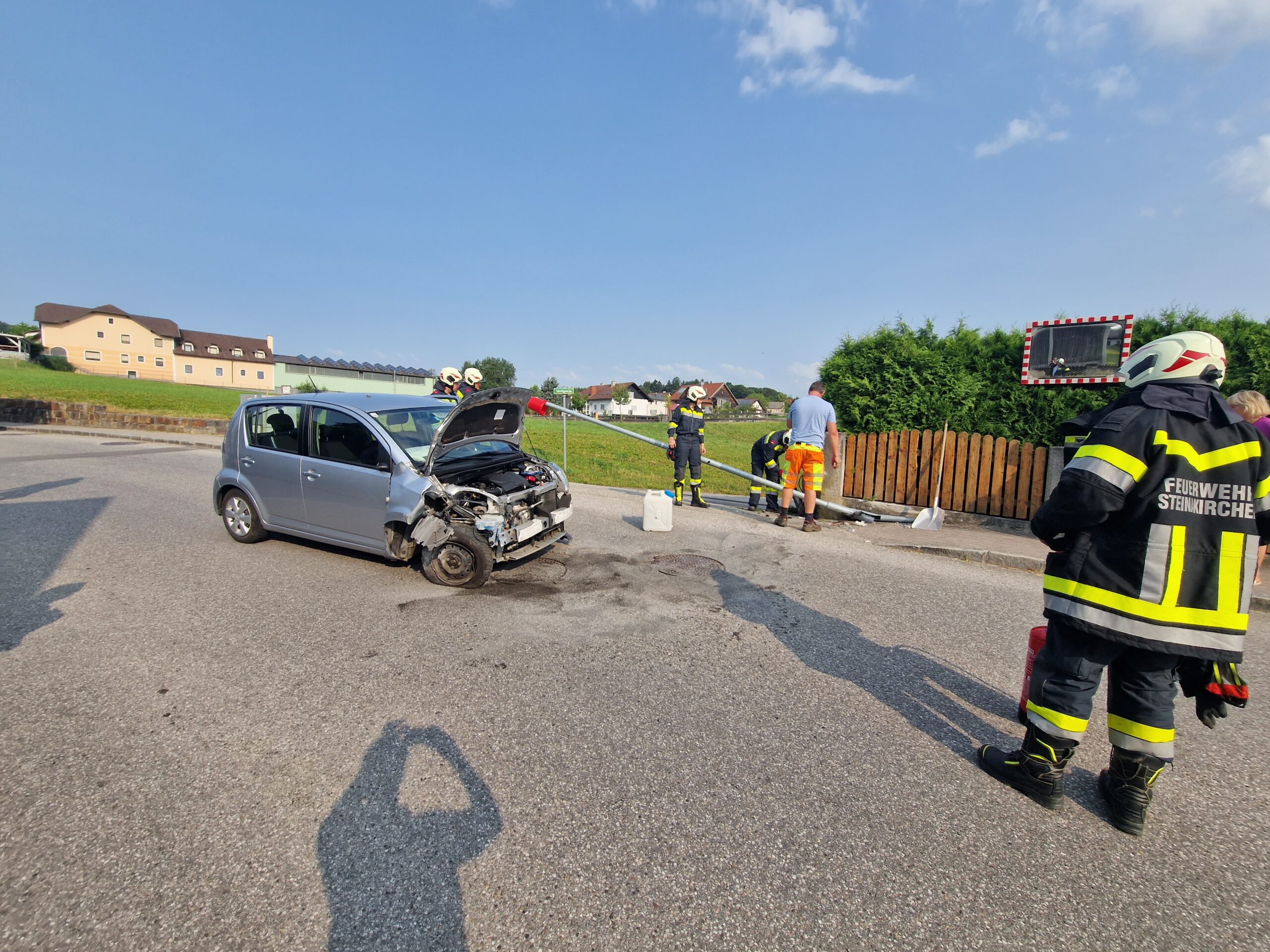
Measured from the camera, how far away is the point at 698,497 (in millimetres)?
10578

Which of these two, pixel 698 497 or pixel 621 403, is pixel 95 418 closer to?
pixel 698 497

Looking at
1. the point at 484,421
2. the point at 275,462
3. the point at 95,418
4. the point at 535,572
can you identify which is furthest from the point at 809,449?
the point at 95,418

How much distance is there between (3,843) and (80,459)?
1451 cm

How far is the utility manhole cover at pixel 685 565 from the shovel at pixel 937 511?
3963 millimetres

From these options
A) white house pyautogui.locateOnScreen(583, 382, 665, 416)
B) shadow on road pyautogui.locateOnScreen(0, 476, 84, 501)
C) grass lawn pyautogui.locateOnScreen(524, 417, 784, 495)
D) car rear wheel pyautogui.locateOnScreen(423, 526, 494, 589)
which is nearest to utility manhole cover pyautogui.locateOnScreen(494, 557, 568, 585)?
car rear wheel pyautogui.locateOnScreen(423, 526, 494, 589)

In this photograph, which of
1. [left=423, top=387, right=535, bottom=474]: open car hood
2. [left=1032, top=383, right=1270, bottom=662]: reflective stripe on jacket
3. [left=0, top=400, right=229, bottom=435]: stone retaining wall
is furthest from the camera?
[left=0, top=400, right=229, bottom=435]: stone retaining wall

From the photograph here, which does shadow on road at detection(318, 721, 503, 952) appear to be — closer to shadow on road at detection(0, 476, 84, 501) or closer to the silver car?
the silver car

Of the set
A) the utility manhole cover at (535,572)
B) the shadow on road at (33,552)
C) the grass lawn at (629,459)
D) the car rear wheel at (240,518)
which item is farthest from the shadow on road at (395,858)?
the grass lawn at (629,459)

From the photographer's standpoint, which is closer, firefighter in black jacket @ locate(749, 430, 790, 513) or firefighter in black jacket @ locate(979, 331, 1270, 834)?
firefighter in black jacket @ locate(979, 331, 1270, 834)

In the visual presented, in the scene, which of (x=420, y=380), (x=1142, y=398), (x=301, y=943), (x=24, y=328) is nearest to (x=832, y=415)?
(x=1142, y=398)

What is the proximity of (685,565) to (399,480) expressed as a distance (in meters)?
3.13

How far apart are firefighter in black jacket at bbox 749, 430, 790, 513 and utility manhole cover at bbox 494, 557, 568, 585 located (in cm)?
496

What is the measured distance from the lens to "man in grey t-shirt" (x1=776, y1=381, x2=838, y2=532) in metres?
8.72

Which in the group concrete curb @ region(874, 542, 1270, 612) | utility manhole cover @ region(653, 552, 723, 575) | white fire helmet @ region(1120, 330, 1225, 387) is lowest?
utility manhole cover @ region(653, 552, 723, 575)
